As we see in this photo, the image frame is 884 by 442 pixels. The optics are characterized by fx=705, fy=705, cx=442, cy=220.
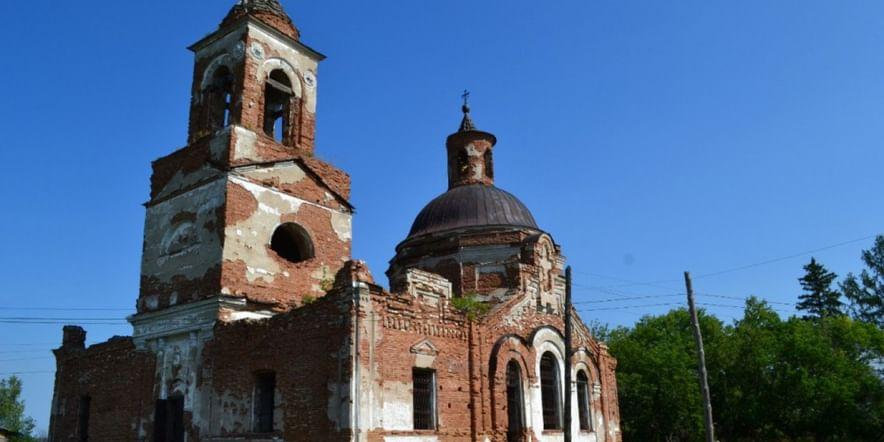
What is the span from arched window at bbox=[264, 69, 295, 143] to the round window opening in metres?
2.65

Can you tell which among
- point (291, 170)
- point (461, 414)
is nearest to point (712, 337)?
point (461, 414)

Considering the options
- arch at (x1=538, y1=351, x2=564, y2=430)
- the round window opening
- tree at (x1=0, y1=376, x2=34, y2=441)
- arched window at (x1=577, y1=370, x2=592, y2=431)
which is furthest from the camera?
tree at (x1=0, y1=376, x2=34, y2=441)

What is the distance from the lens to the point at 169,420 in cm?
1625

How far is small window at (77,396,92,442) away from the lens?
1871 centimetres

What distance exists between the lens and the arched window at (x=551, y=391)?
18641 mm

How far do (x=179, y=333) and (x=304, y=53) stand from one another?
8476mm

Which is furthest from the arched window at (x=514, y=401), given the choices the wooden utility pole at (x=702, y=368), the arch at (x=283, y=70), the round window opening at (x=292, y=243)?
the arch at (x=283, y=70)

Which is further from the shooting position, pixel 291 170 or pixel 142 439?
pixel 291 170

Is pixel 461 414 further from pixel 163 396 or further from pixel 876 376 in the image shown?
pixel 876 376

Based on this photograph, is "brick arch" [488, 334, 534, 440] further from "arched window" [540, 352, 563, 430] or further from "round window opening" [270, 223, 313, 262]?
"round window opening" [270, 223, 313, 262]

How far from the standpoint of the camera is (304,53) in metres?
20.0

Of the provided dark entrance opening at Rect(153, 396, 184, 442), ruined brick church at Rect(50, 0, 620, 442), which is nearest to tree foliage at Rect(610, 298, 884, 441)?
ruined brick church at Rect(50, 0, 620, 442)

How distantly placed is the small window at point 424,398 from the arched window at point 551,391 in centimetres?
417

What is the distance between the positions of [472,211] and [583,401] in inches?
305
